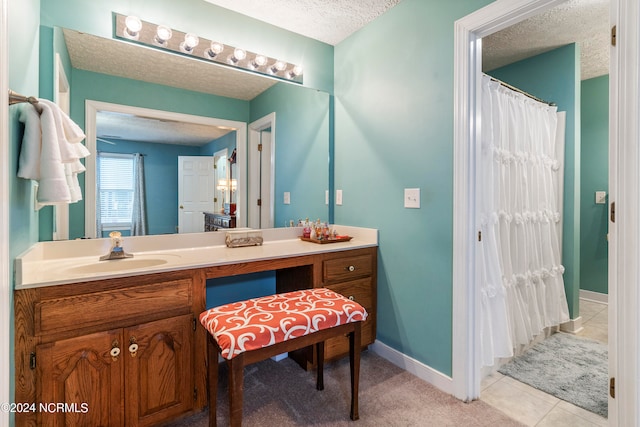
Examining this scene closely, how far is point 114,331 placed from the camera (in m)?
1.30

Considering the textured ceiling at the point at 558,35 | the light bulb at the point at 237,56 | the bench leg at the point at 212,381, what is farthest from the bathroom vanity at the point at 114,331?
the textured ceiling at the point at 558,35

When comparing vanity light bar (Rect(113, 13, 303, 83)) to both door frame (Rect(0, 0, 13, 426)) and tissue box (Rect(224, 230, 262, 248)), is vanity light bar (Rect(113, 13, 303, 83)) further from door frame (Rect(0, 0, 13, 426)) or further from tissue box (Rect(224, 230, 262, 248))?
tissue box (Rect(224, 230, 262, 248))

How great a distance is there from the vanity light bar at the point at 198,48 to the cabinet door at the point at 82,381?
5.18ft

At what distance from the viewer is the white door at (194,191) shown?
198 cm

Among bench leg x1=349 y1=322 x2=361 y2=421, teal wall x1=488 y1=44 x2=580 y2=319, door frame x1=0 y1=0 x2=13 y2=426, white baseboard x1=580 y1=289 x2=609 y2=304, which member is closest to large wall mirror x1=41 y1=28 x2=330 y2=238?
door frame x1=0 y1=0 x2=13 y2=426

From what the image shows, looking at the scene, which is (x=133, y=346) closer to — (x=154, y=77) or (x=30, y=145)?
(x=30, y=145)

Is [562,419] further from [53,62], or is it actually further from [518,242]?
[53,62]

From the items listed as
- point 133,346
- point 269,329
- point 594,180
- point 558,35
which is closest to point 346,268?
point 269,329

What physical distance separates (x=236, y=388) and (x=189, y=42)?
1.91 m

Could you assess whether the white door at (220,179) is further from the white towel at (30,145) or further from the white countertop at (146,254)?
A: the white towel at (30,145)

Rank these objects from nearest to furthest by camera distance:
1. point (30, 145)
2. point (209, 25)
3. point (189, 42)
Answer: point (30, 145) → point (189, 42) → point (209, 25)

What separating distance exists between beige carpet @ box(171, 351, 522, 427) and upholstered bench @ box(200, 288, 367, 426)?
0.15m

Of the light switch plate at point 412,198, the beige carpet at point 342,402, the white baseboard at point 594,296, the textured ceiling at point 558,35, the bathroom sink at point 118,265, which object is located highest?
the textured ceiling at point 558,35

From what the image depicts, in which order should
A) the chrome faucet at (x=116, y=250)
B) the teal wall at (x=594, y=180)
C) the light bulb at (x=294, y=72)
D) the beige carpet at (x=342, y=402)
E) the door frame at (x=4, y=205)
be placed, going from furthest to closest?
1. the teal wall at (x=594, y=180)
2. the light bulb at (x=294, y=72)
3. the chrome faucet at (x=116, y=250)
4. the beige carpet at (x=342, y=402)
5. the door frame at (x=4, y=205)
